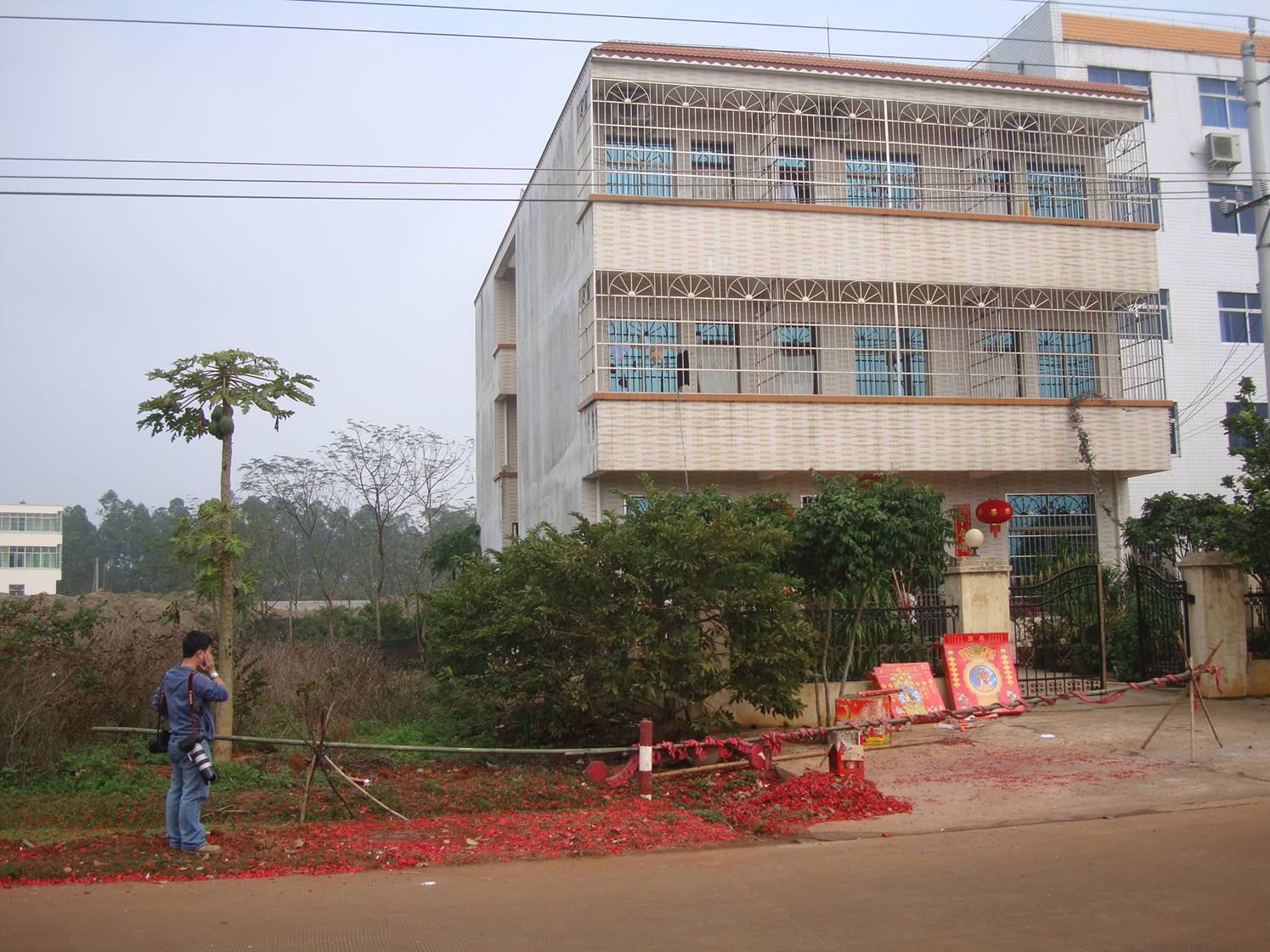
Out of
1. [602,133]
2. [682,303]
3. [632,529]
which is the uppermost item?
[602,133]

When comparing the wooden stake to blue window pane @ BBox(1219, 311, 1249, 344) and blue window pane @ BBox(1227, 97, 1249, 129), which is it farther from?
blue window pane @ BBox(1227, 97, 1249, 129)

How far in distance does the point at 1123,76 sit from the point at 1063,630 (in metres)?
21.7

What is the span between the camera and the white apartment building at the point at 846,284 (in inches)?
790

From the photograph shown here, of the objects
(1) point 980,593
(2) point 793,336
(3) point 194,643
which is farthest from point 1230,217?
(3) point 194,643

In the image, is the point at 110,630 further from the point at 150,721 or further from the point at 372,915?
the point at 372,915

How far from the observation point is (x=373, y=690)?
18.0 metres

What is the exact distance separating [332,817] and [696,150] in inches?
620

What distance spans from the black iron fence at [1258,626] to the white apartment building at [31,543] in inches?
2731

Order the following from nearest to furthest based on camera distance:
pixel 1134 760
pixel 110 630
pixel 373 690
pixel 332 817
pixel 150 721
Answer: pixel 332 817 < pixel 1134 760 < pixel 150 721 < pixel 110 630 < pixel 373 690

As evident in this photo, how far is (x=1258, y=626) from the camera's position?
16641mm

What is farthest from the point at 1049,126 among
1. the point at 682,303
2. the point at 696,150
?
the point at 682,303

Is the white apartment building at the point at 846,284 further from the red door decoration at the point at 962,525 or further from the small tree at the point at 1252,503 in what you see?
the small tree at the point at 1252,503

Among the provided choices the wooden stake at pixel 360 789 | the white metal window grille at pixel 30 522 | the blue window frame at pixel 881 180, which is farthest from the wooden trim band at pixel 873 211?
the white metal window grille at pixel 30 522

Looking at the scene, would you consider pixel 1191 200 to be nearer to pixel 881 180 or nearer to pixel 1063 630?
pixel 881 180
